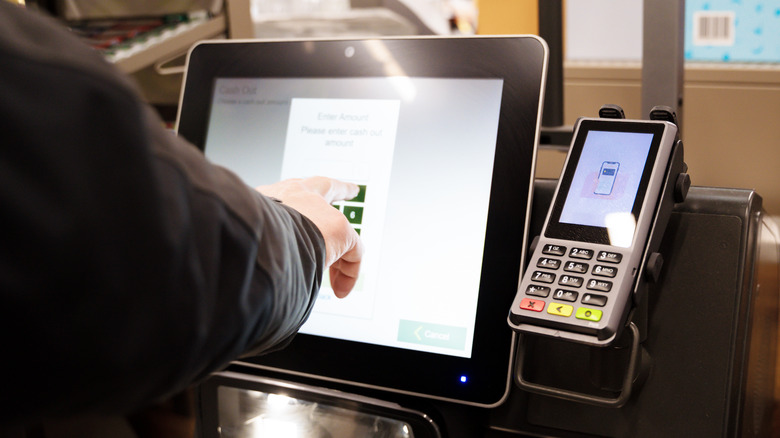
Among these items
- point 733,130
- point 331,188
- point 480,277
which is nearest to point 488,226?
point 480,277

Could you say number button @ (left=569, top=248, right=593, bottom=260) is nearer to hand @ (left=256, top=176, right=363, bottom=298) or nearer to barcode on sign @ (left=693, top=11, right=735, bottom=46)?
hand @ (left=256, top=176, right=363, bottom=298)

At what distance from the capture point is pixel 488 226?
1.91 ft

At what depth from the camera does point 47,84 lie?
9.0 inches

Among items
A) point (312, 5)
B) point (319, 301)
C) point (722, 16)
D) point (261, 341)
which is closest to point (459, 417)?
point (319, 301)

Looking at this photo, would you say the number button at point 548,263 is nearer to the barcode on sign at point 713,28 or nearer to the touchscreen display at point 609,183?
the touchscreen display at point 609,183

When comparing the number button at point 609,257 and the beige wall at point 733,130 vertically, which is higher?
the beige wall at point 733,130

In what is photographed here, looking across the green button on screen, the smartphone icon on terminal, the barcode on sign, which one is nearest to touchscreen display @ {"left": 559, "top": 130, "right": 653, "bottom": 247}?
the smartphone icon on terminal

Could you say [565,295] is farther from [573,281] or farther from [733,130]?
[733,130]

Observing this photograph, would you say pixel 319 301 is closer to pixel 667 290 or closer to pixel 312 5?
pixel 667 290

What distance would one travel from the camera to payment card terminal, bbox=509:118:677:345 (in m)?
0.47

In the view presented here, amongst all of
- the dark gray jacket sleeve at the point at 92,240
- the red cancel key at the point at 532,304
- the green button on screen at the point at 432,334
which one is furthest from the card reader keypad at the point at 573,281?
the dark gray jacket sleeve at the point at 92,240

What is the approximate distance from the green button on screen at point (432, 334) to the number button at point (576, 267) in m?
0.12

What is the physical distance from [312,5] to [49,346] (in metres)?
1.71

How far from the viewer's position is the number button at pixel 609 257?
1.60 feet
